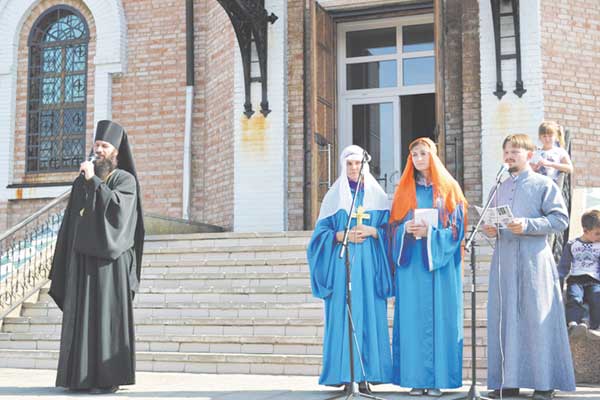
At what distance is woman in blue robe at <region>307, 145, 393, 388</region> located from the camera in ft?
19.9

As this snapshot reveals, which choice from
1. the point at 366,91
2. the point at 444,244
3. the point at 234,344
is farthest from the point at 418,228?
the point at 366,91

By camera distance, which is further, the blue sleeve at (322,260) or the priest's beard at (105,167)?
the priest's beard at (105,167)

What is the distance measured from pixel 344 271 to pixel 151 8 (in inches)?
382

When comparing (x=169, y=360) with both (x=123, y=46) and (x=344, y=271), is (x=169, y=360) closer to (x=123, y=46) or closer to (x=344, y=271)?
(x=344, y=271)

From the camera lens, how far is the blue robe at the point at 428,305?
592 centimetres

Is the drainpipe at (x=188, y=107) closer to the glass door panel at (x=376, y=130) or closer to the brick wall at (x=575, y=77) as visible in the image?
the glass door panel at (x=376, y=130)

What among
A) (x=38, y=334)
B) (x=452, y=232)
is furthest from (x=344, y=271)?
(x=38, y=334)

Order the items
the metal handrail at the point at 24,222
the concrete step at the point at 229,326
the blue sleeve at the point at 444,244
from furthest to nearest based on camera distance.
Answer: the metal handrail at the point at 24,222
the concrete step at the point at 229,326
the blue sleeve at the point at 444,244

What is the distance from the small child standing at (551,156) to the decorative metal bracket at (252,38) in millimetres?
5178

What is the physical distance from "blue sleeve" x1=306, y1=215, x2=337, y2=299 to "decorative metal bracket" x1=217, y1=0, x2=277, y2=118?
21.3 ft

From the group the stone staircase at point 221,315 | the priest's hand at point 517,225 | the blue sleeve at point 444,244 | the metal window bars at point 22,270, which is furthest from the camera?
the metal window bars at point 22,270

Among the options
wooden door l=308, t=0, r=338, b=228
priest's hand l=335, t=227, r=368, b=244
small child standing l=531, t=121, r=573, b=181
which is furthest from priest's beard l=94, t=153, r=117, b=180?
wooden door l=308, t=0, r=338, b=228

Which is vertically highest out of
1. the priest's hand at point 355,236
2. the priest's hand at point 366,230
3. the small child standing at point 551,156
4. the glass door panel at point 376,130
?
the glass door panel at point 376,130

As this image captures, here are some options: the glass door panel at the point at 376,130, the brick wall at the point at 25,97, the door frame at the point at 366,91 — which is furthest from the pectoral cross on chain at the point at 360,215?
the brick wall at the point at 25,97
